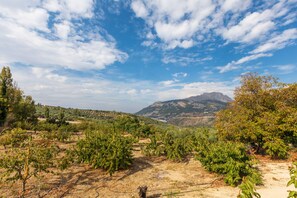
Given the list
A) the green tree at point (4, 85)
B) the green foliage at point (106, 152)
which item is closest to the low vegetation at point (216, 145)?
the green foliage at point (106, 152)

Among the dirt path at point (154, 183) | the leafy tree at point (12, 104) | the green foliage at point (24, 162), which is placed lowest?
the dirt path at point (154, 183)

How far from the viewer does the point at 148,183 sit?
26.9ft

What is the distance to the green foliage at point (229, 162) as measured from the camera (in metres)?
7.95

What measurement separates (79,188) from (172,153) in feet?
18.9

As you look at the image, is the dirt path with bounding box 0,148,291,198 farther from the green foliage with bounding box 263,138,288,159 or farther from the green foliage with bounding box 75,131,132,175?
the green foliage with bounding box 263,138,288,159

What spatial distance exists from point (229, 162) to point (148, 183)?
3556 mm

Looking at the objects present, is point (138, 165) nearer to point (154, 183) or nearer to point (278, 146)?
point (154, 183)

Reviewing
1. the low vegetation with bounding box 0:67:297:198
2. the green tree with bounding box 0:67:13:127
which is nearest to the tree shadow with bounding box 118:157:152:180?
the low vegetation with bounding box 0:67:297:198

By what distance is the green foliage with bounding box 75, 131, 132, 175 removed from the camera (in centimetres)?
881

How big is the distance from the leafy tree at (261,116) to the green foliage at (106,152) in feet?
24.0

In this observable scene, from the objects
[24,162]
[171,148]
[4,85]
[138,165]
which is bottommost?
[138,165]

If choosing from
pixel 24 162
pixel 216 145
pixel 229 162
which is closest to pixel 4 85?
pixel 24 162

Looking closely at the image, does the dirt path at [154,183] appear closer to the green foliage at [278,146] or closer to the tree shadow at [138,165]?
the tree shadow at [138,165]

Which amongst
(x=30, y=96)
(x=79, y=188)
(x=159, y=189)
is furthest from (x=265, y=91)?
(x=30, y=96)
